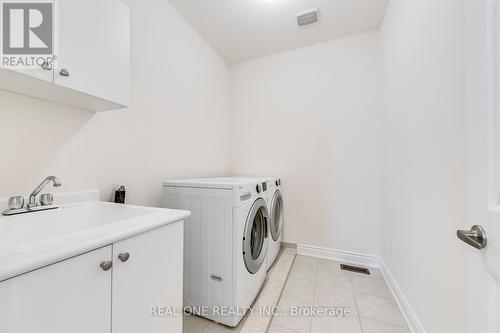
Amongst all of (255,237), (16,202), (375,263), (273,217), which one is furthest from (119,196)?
(375,263)

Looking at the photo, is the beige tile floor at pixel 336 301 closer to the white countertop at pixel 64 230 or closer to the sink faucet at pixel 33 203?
the white countertop at pixel 64 230

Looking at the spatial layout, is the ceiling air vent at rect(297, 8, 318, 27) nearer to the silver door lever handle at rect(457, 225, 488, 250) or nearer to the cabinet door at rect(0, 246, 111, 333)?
the silver door lever handle at rect(457, 225, 488, 250)

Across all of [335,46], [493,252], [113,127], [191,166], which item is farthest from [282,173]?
[493,252]

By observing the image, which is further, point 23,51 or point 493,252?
point 23,51

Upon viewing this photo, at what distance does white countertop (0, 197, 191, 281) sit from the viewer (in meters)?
0.50

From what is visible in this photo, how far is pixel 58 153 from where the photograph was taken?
3.52 feet

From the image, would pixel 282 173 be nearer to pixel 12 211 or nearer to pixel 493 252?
pixel 493 252

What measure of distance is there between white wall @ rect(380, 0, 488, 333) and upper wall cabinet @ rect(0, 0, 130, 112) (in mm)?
1613

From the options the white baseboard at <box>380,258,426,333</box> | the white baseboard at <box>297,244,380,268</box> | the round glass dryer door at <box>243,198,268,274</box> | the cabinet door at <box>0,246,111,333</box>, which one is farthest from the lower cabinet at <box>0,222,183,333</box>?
the white baseboard at <box>297,244,380,268</box>

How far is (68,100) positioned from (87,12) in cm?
44

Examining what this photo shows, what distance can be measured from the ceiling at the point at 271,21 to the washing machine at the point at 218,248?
1.68 metres

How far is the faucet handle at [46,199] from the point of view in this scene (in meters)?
0.97

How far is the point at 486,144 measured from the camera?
55 centimetres

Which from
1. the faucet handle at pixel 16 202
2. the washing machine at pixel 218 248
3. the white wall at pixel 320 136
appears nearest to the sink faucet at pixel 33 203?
Result: the faucet handle at pixel 16 202
